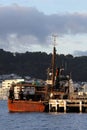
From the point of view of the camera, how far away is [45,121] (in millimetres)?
135125

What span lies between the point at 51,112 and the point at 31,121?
20.2 metres

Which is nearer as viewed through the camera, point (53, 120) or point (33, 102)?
point (53, 120)

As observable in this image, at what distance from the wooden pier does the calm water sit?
3.52 meters

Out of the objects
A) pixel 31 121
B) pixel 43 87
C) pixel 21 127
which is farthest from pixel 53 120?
pixel 43 87

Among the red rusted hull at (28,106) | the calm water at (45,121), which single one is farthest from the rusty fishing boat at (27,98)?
the calm water at (45,121)

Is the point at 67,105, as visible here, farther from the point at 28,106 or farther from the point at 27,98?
the point at 27,98

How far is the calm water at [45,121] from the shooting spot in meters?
122

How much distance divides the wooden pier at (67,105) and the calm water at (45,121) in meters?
3.52

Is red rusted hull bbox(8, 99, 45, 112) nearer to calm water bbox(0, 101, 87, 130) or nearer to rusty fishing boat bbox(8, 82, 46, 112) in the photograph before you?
rusty fishing boat bbox(8, 82, 46, 112)

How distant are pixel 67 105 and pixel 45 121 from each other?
1951cm

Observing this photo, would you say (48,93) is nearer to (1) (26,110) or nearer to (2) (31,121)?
(1) (26,110)

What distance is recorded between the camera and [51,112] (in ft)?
511

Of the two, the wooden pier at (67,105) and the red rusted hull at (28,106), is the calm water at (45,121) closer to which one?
the red rusted hull at (28,106)

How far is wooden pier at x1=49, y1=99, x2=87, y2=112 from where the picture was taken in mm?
154000
